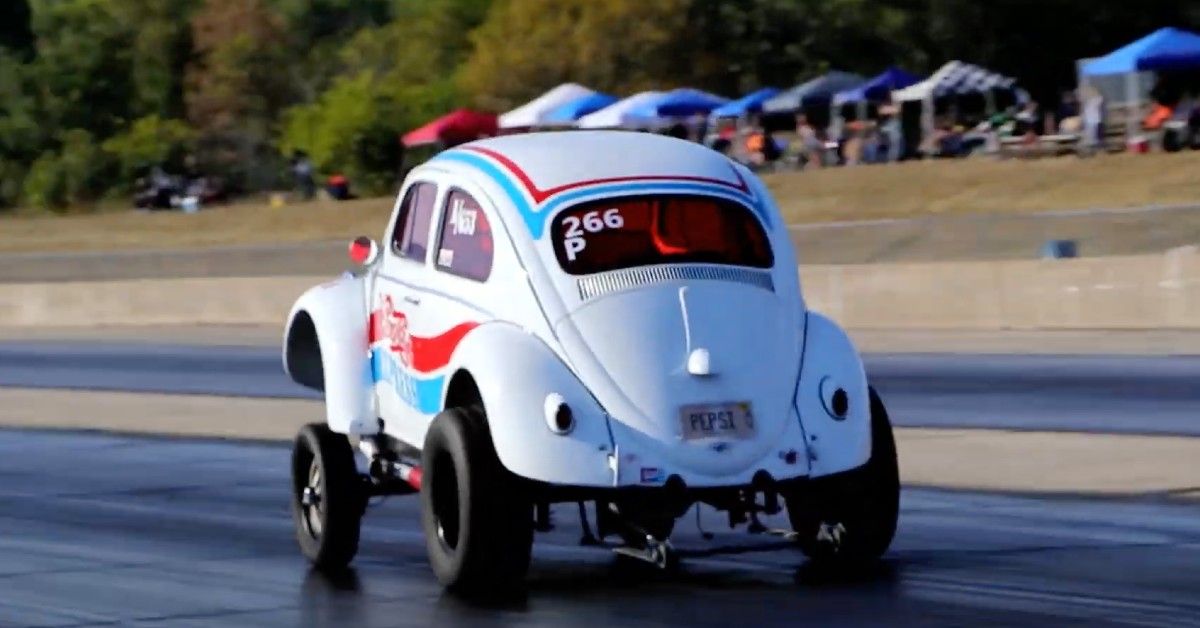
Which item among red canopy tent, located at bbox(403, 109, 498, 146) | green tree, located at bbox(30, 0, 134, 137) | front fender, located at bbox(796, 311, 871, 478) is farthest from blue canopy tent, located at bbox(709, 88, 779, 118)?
front fender, located at bbox(796, 311, 871, 478)

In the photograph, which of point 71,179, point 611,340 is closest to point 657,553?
point 611,340

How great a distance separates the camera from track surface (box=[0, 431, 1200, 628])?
9336 mm

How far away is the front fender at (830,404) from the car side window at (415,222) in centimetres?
185

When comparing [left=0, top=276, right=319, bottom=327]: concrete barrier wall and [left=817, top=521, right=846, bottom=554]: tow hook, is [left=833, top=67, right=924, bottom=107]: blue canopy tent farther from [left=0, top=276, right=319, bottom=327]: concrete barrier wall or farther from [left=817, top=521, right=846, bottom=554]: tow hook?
[left=817, top=521, right=846, bottom=554]: tow hook

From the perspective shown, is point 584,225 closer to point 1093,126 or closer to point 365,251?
point 365,251

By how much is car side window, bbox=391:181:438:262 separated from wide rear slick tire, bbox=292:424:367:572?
3.09 feet

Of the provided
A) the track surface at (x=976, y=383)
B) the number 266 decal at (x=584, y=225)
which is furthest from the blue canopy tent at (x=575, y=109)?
the number 266 decal at (x=584, y=225)

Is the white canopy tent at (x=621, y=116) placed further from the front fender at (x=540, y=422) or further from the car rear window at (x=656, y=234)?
the front fender at (x=540, y=422)

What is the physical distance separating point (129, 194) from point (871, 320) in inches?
2028

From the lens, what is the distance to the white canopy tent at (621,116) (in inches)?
2239

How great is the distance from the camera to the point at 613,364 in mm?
9438

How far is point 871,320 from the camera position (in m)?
27.9

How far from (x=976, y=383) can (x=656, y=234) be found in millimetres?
11500

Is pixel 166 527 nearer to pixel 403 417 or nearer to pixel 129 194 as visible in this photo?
pixel 403 417
